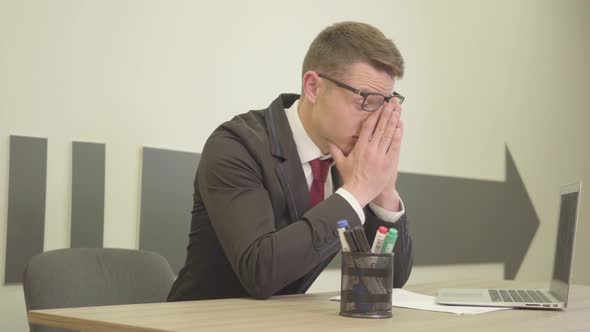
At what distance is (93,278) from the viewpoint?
5.98 feet

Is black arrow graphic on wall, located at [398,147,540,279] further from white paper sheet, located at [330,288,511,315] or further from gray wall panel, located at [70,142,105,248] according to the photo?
white paper sheet, located at [330,288,511,315]

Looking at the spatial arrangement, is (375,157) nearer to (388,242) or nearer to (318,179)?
(318,179)

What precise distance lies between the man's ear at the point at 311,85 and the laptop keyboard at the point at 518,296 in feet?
2.06

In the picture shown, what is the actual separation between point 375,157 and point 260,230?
335 millimetres

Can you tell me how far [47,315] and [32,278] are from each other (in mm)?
485

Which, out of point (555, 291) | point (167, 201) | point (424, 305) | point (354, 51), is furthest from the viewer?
point (167, 201)

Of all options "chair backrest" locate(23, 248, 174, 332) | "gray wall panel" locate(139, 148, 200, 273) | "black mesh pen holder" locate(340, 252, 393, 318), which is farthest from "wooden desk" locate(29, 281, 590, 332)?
"gray wall panel" locate(139, 148, 200, 273)

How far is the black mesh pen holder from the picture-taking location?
130 centimetres

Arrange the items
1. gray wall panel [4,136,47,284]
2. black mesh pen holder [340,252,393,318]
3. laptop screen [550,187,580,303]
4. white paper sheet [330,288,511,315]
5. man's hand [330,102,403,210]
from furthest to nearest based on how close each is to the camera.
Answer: gray wall panel [4,136,47,284] → man's hand [330,102,403,210] → laptop screen [550,187,580,303] → white paper sheet [330,288,511,315] → black mesh pen holder [340,252,393,318]

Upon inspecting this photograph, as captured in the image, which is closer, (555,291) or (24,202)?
(555,291)

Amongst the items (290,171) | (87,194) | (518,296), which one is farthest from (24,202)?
(518,296)

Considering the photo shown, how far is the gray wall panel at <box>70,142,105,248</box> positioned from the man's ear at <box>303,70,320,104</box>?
75 centimetres

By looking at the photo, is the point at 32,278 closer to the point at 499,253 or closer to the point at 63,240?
the point at 63,240

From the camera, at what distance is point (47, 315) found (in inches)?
48.8
